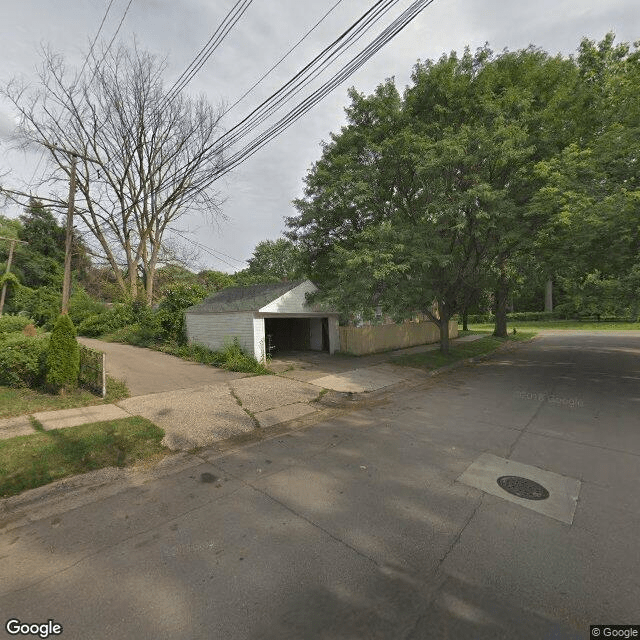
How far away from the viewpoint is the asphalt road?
2.41 metres

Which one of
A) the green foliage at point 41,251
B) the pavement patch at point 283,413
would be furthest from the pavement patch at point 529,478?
the green foliage at point 41,251

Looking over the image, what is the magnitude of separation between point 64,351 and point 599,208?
1381cm

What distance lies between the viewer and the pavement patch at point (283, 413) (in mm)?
7098

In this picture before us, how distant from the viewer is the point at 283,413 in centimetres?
761

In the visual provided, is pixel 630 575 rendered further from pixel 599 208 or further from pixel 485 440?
pixel 599 208

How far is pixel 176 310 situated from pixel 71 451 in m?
13.4

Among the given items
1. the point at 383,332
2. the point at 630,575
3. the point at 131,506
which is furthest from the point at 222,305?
the point at 630,575

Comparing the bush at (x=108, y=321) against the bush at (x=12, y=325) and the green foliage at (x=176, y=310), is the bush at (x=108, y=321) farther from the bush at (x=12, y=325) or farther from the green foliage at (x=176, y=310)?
the green foliage at (x=176, y=310)

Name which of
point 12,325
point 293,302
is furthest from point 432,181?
point 12,325

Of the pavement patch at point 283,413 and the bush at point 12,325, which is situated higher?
the bush at point 12,325

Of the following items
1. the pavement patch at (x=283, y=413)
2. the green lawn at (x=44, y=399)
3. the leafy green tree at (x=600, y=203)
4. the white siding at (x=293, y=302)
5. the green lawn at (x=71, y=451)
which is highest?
the leafy green tree at (x=600, y=203)

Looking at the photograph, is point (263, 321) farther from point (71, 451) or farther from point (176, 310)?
point (71, 451)

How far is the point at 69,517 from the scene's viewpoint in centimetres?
376

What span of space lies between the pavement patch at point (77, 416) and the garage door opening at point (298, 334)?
10.0m
